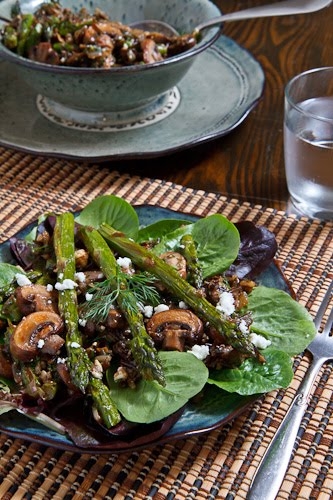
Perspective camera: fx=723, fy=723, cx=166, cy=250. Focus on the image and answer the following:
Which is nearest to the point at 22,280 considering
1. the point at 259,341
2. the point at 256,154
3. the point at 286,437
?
the point at 259,341

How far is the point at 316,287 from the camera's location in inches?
72.9

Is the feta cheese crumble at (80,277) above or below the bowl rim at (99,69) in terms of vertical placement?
below

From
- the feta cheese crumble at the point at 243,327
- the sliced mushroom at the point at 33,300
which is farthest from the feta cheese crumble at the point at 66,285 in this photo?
the feta cheese crumble at the point at 243,327

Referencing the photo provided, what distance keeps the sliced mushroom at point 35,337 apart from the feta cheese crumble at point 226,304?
13.0 inches

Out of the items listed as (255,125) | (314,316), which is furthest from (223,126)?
(314,316)

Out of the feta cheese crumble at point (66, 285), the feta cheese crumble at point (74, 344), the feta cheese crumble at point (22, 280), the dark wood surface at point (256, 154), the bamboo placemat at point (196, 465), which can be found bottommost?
the dark wood surface at point (256, 154)

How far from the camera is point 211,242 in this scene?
1723mm

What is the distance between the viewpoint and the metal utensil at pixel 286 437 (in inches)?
51.8

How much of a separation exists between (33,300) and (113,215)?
0.40 metres

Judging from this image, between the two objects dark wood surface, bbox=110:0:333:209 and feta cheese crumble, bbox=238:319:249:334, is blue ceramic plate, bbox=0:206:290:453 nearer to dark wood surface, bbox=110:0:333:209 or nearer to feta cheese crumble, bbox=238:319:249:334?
feta cheese crumble, bbox=238:319:249:334

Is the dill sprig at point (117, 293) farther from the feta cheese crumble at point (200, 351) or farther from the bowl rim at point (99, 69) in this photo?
the bowl rim at point (99, 69)

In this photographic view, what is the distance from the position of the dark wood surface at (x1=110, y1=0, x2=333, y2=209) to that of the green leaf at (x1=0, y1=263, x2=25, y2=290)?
817 millimetres

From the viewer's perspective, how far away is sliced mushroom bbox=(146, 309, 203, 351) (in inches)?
56.7

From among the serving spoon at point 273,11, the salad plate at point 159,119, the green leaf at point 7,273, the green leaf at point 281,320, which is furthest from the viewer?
the serving spoon at point 273,11
